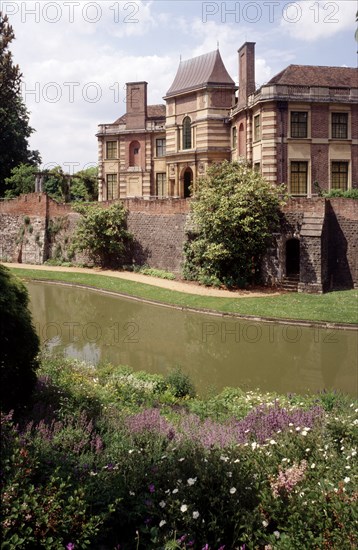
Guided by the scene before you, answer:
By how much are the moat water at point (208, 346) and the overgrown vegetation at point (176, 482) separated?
5.73 m

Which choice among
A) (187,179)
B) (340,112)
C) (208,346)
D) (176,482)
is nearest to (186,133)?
(187,179)

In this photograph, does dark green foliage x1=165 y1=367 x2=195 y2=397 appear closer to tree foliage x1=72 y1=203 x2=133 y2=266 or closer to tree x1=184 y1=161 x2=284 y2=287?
tree x1=184 y1=161 x2=284 y2=287

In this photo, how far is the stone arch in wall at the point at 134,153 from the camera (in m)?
42.1

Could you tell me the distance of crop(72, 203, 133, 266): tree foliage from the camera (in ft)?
110

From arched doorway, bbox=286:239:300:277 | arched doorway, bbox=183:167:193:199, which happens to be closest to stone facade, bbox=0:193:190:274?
arched doorway, bbox=183:167:193:199

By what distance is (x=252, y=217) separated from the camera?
25891 mm

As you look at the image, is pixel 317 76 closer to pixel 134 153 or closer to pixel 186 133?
pixel 186 133

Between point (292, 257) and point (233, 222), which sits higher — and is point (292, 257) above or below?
below

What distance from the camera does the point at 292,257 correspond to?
92.2 ft

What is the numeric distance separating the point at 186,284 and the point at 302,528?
76.5 ft

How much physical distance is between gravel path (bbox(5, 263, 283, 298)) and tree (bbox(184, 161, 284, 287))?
86cm

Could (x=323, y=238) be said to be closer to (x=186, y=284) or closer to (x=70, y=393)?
(x=186, y=284)

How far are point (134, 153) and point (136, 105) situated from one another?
373 cm

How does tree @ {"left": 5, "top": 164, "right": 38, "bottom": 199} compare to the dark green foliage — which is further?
tree @ {"left": 5, "top": 164, "right": 38, "bottom": 199}
